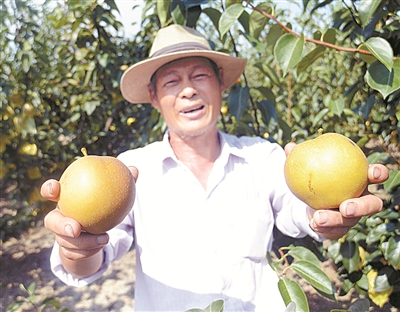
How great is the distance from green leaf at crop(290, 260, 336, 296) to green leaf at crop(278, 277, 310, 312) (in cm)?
7

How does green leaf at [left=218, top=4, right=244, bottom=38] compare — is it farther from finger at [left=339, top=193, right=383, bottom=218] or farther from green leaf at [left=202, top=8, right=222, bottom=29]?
finger at [left=339, top=193, right=383, bottom=218]

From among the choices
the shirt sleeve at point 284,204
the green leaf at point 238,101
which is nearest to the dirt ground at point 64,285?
the shirt sleeve at point 284,204

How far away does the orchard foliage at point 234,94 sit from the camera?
4.19 ft

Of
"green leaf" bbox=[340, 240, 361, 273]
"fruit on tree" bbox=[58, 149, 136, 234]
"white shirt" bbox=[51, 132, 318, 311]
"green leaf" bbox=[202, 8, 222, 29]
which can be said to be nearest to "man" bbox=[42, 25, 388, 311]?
"white shirt" bbox=[51, 132, 318, 311]

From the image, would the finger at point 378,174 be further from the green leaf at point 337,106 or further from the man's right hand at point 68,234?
the green leaf at point 337,106

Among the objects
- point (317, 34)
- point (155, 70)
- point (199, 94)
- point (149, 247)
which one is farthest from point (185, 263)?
point (317, 34)

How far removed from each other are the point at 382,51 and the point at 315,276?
64 centimetres

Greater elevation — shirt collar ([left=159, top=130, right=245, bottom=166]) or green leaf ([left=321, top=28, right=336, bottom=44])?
green leaf ([left=321, top=28, right=336, bottom=44])

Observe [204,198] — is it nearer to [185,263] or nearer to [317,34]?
[185,263]

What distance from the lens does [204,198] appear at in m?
1.32

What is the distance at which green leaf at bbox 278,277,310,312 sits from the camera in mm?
956

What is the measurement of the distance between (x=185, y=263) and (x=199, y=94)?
59 cm

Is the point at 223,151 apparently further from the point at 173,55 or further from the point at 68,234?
the point at 68,234

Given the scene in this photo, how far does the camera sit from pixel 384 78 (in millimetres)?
1021
